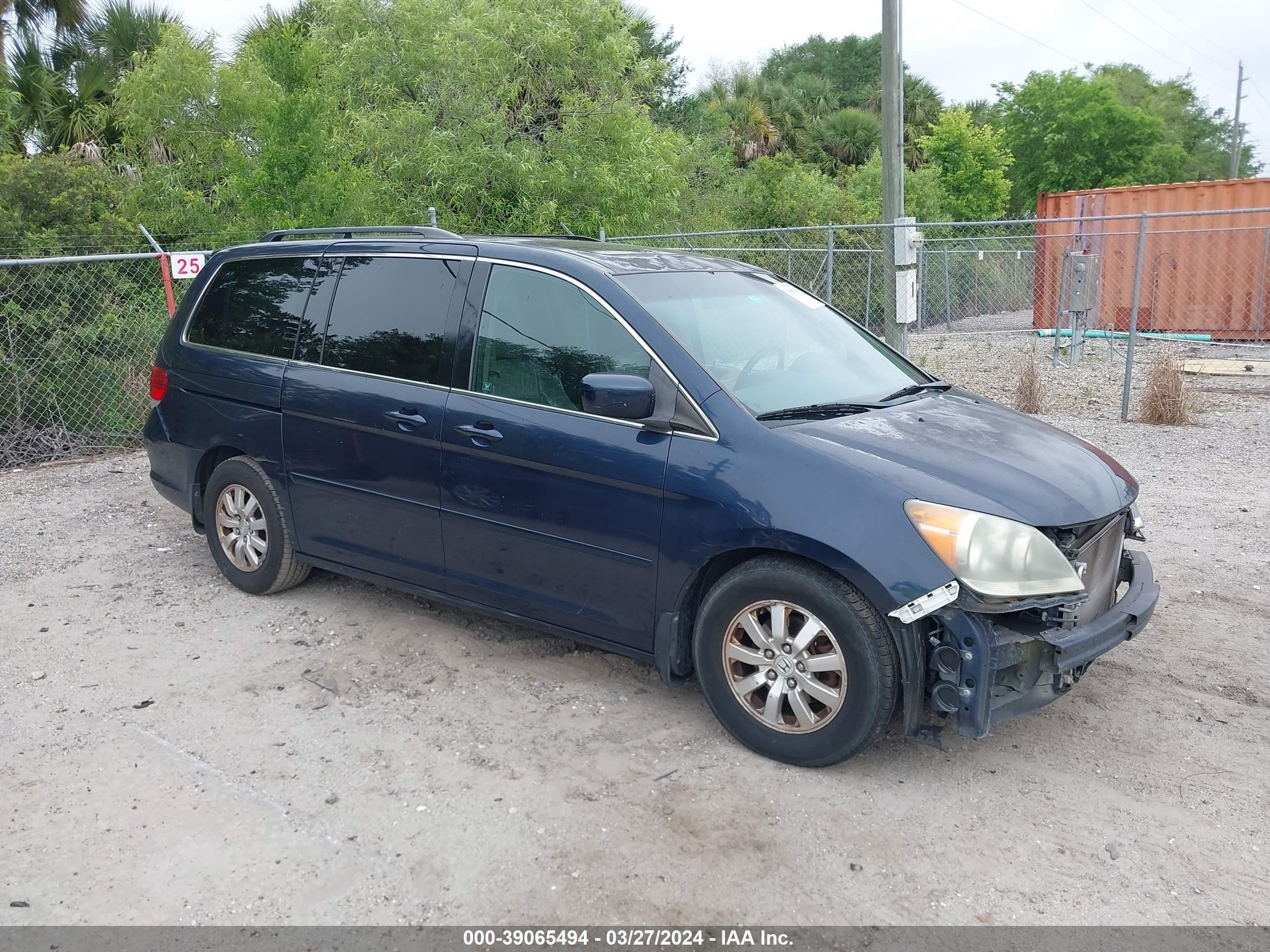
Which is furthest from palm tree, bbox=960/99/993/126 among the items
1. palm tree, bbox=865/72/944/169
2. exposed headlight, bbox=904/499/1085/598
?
exposed headlight, bbox=904/499/1085/598

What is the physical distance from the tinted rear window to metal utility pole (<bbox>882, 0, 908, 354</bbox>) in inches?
227

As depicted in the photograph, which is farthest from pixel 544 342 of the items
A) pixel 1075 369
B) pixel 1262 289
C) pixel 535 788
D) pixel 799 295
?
pixel 1262 289

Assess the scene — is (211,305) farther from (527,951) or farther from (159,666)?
(527,951)

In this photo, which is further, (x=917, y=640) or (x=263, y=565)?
(x=263, y=565)

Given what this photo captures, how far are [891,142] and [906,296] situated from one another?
1.66 m

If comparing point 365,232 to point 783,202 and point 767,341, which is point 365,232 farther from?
point 783,202

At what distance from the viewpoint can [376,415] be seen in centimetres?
488

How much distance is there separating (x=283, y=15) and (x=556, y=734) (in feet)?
68.1

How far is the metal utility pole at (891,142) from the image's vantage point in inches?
384

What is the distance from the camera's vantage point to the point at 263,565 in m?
5.59

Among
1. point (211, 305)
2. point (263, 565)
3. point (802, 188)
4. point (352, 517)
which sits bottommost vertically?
point (263, 565)

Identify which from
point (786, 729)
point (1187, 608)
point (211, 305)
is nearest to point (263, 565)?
point (211, 305)

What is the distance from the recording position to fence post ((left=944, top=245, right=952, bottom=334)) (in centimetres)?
2095

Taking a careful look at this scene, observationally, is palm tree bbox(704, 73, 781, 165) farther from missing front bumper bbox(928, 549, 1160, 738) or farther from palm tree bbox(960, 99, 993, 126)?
missing front bumper bbox(928, 549, 1160, 738)
